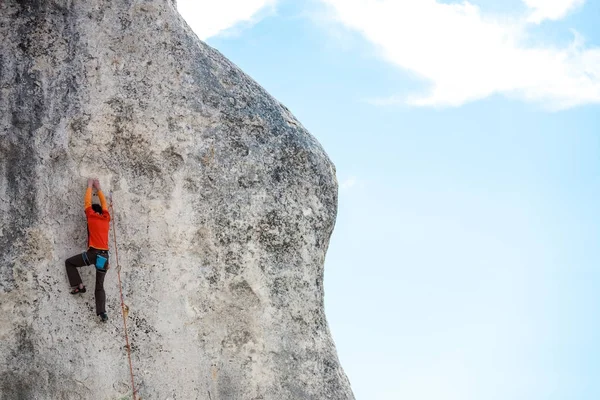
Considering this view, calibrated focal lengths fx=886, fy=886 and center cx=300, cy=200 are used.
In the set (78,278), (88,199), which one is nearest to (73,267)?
(78,278)

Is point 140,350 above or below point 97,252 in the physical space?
below

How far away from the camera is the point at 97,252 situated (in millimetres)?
9656

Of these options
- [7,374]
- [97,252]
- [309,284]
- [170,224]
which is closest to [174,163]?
[170,224]

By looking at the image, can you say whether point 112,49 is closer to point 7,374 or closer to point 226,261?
point 226,261

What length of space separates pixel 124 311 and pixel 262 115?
2783 mm

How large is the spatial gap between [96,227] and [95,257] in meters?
0.33

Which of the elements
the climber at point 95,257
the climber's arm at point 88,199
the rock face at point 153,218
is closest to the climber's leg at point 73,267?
the climber at point 95,257

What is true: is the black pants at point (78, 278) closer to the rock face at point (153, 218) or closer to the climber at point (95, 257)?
the climber at point (95, 257)

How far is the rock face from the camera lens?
971 cm

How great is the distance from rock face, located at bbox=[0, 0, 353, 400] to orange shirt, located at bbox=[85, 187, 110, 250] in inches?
10.9

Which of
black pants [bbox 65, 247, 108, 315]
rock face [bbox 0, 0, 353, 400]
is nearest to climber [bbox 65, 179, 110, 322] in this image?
black pants [bbox 65, 247, 108, 315]

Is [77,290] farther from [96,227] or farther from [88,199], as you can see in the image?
[88,199]

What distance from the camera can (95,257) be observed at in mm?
9633

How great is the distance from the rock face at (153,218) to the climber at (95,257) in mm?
176
